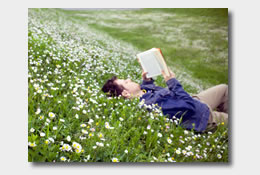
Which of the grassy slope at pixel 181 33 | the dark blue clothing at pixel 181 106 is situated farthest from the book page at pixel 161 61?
the grassy slope at pixel 181 33

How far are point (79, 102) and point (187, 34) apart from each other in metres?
1.62

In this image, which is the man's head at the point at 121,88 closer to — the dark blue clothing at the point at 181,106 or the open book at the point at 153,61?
the dark blue clothing at the point at 181,106

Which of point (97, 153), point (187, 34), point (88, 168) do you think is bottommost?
point (88, 168)

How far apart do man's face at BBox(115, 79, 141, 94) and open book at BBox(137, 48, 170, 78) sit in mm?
323

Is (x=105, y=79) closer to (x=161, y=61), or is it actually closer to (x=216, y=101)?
(x=161, y=61)

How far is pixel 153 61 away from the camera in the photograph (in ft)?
8.53

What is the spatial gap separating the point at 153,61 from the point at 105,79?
2.60 ft

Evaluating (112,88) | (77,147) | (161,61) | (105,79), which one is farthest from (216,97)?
(77,147)

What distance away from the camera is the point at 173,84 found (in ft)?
8.79

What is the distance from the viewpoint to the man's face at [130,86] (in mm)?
2923

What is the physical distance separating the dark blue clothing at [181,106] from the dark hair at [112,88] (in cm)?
36
